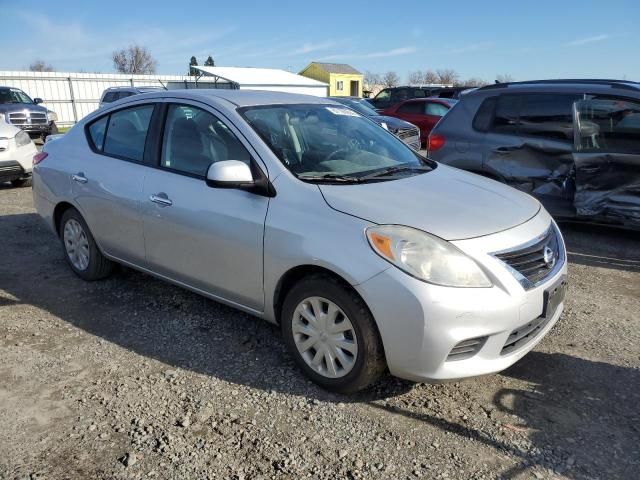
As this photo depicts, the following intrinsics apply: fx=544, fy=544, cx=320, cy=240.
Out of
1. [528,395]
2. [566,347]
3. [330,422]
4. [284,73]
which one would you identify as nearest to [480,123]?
[566,347]

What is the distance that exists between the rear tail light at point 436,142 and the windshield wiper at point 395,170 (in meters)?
2.82

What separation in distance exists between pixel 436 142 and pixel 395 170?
324 centimetres

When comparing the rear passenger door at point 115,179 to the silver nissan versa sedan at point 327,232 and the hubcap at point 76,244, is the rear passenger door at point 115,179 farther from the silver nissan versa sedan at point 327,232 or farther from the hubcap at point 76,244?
the hubcap at point 76,244

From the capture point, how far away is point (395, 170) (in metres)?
3.73

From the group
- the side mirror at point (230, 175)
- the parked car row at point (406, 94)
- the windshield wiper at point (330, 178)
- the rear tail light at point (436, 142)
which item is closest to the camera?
the side mirror at point (230, 175)

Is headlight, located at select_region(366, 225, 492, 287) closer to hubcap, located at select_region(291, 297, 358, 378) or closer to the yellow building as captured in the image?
hubcap, located at select_region(291, 297, 358, 378)

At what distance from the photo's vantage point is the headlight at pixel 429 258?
271cm

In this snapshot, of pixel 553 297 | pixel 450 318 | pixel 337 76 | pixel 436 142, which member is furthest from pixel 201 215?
pixel 337 76

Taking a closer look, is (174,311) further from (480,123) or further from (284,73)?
(284,73)

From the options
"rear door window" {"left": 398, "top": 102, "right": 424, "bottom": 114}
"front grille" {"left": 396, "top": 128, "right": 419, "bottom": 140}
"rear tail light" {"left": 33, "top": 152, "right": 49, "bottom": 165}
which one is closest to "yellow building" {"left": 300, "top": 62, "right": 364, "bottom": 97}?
"rear door window" {"left": 398, "top": 102, "right": 424, "bottom": 114}

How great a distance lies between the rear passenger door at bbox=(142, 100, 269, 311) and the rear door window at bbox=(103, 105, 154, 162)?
26 cm

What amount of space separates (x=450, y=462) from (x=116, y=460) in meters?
1.59

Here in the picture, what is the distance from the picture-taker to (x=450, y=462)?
258cm

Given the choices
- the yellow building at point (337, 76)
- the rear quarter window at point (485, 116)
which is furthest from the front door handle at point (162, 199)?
the yellow building at point (337, 76)
